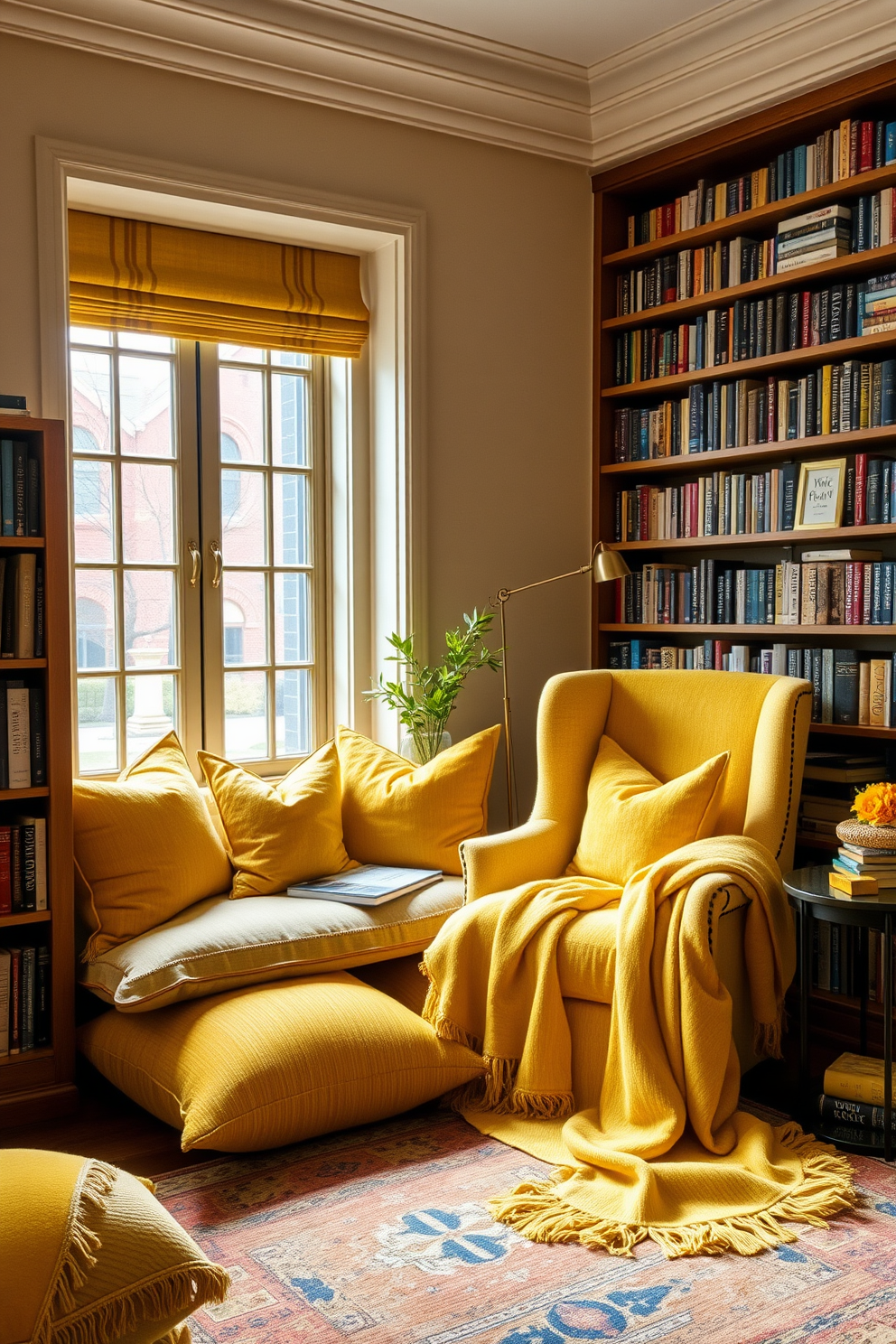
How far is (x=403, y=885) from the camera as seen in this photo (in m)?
3.34

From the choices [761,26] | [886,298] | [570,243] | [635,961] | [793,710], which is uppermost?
[761,26]

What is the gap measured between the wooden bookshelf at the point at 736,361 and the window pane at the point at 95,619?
5.53ft

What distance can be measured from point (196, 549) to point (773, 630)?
181 cm

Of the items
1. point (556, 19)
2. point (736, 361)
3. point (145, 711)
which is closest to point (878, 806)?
point (736, 361)

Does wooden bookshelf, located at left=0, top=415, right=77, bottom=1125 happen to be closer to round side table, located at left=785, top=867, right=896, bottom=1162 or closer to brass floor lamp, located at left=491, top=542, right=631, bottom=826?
brass floor lamp, located at left=491, top=542, right=631, bottom=826

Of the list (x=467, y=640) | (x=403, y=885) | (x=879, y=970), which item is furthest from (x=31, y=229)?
(x=879, y=970)

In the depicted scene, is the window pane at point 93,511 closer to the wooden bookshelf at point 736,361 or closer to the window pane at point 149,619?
the window pane at point 149,619

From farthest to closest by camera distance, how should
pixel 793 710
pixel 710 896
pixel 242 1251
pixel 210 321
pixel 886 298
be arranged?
pixel 210 321, pixel 886 298, pixel 793 710, pixel 710 896, pixel 242 1251

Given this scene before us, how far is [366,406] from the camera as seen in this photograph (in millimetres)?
4121

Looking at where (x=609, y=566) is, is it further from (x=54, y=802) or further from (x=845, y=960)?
(x=54, y=802)

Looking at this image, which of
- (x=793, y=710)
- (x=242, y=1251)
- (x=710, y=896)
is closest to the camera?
(x=242, y=1251)

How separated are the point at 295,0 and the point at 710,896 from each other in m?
2.69

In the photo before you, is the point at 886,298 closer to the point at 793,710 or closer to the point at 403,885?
the point at 793,710

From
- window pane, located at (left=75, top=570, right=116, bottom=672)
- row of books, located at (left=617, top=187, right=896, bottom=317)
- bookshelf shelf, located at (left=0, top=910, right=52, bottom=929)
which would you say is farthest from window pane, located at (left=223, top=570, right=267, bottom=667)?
row of books, located at (left=617, top=187, right=896, bottom=317)
